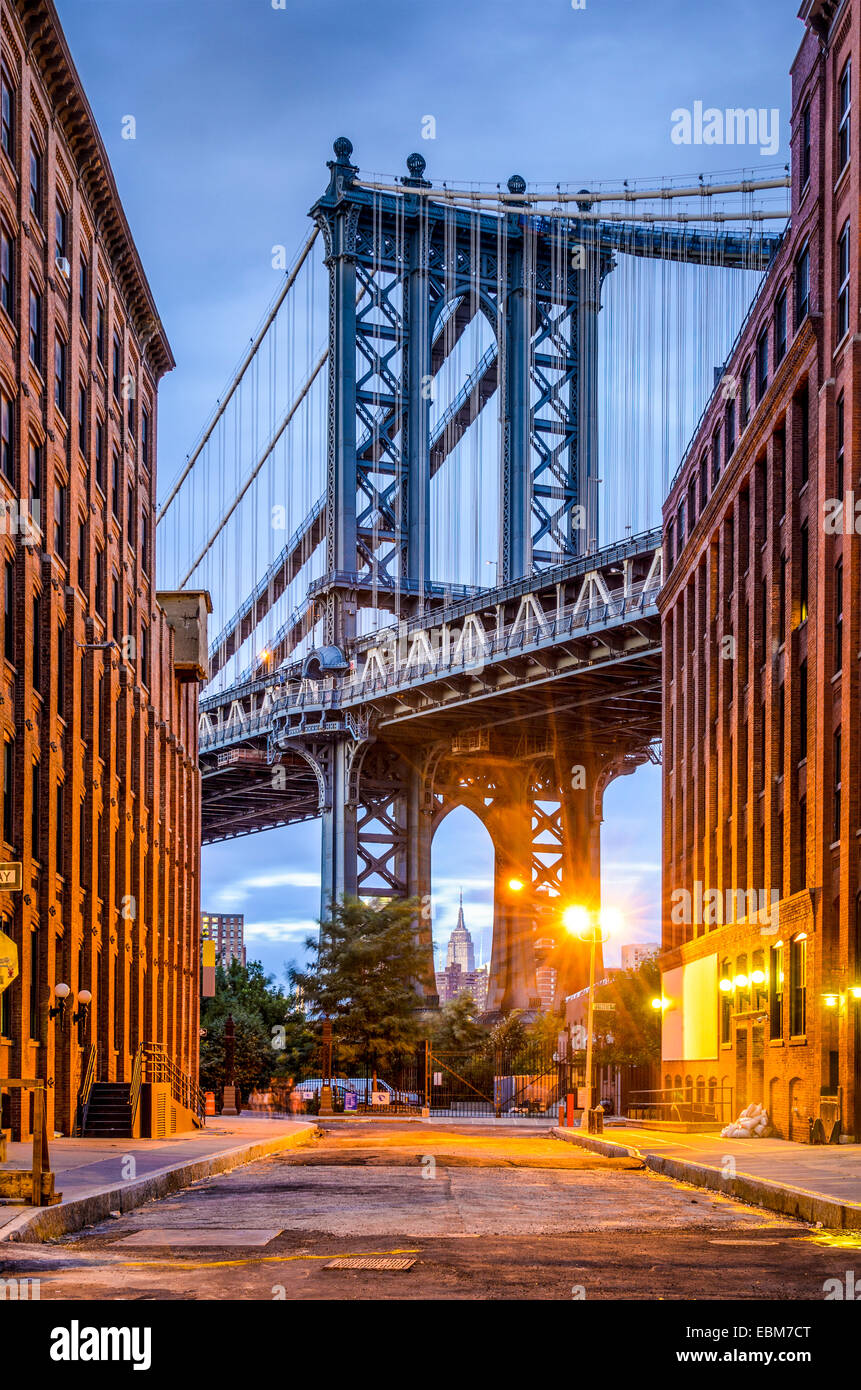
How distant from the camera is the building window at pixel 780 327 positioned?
1575 inches

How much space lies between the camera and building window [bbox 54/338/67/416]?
38500 millimetres

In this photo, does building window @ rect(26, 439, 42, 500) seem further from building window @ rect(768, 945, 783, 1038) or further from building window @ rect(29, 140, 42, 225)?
building window @ rect(768, 945, 783, 1038)

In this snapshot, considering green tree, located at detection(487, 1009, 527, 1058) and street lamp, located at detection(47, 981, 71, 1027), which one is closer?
Result: street lamp, located at detection(47, 981, 71, 1027)

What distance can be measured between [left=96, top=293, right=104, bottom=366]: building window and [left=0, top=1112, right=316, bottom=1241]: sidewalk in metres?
19.3

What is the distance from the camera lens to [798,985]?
34562mm

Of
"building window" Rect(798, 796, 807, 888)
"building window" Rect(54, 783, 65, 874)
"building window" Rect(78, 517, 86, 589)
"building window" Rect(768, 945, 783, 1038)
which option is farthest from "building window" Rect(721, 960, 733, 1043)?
"building window" Rect(78, 517, 86, 589)

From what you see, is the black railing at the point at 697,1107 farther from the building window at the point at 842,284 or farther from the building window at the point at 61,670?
the building window at the point at 842,284

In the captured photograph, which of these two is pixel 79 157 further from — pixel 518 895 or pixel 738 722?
pixel 518 895

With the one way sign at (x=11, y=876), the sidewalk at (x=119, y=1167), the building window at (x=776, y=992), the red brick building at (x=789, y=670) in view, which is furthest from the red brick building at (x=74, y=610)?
the building window at (x=776, y=992)

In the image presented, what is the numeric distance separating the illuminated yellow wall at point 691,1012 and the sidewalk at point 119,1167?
12.5 meters

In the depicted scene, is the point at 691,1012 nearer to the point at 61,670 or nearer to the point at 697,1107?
the point at 697,1107

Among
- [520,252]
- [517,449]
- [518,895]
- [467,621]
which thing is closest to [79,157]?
[467,621]

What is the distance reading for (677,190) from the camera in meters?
78.4
